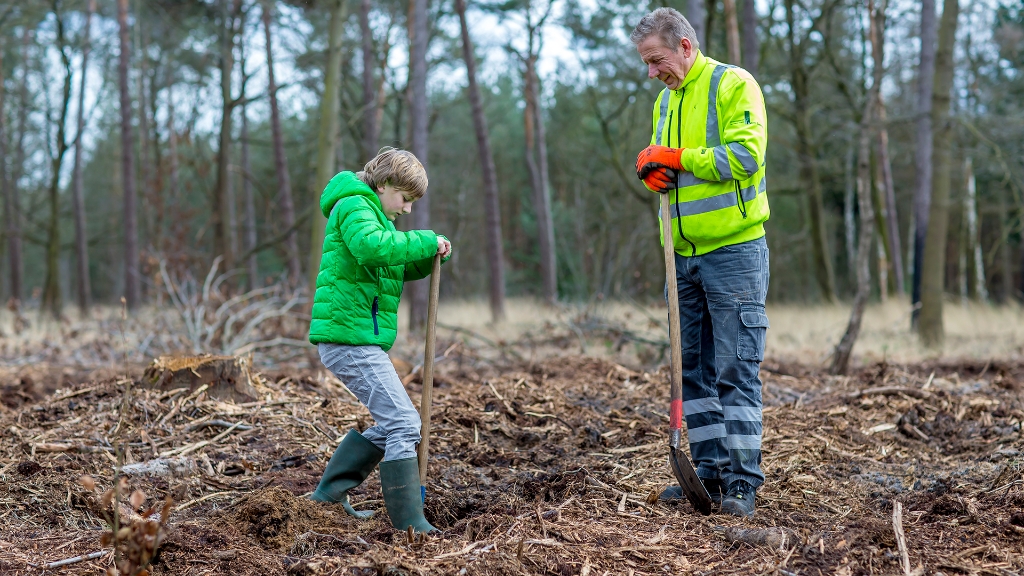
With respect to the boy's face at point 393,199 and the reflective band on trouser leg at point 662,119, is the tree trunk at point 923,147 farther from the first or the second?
the boy's face at point 393,199

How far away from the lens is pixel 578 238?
28.3 metres

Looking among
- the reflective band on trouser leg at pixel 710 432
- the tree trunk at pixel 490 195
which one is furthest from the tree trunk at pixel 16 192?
the reflective band on trouser leg at pixel 710 432

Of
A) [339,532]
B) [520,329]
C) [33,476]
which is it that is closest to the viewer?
[339,532]

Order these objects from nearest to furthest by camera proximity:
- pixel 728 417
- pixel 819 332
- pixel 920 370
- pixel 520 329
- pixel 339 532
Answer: pixel 339 532
pixel 728 417
pixel 920 370
pixel 819 332
pixel 520 329

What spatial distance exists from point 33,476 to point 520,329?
930cm

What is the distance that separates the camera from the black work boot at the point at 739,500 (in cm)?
340

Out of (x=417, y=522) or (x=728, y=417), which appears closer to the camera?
(x=417, y=522)

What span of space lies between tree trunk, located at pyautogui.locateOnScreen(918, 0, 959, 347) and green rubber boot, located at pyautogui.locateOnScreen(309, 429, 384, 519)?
8297 millimetres

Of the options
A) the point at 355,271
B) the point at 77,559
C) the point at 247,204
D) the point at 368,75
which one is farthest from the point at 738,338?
the point at 247,204

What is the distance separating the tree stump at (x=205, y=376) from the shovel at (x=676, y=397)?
313 cm

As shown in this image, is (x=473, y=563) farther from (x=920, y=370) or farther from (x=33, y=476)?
(x=920, y=370)

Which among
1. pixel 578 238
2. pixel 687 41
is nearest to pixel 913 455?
pixel 687 41

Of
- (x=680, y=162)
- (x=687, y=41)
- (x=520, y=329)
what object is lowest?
(x=520, y=329)

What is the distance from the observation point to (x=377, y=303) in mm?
3465
